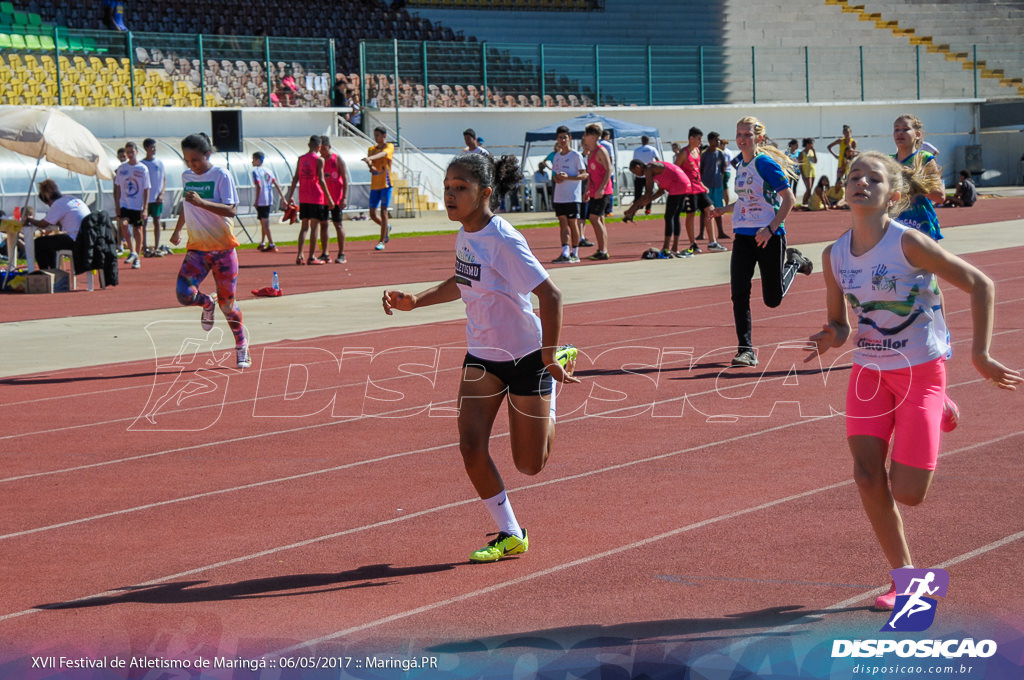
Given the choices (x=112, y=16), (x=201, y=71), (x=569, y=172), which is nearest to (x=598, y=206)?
(x=569, y=172)

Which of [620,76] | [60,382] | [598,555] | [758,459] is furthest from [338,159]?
[620,76]

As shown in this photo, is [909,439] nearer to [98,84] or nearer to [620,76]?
[98,84]

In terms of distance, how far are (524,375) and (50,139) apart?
17214 mm

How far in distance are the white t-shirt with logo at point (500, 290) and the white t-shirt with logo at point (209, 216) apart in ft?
19.8

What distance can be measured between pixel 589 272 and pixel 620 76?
30.0 meters

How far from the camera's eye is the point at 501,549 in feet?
19.8

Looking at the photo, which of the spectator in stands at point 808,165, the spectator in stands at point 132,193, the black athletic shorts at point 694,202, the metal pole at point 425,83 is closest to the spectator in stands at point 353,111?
the metal pole at point 425,83

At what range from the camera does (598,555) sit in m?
6.06

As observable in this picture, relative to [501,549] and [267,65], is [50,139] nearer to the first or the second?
[501,549]

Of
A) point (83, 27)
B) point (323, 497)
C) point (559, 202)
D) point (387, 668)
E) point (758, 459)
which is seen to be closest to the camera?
point (387, 668)

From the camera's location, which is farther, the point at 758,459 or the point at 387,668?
the point at 758,459

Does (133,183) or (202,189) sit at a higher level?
(133,183)

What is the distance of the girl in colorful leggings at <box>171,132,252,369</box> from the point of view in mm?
11875

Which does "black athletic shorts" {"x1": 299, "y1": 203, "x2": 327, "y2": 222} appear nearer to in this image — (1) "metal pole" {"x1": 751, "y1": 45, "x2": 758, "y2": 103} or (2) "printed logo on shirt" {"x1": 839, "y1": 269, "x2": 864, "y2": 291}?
(2) "printed logo on shirt" {"x1": 839, "y1": 269, "x2": 864, "y2": 291}
